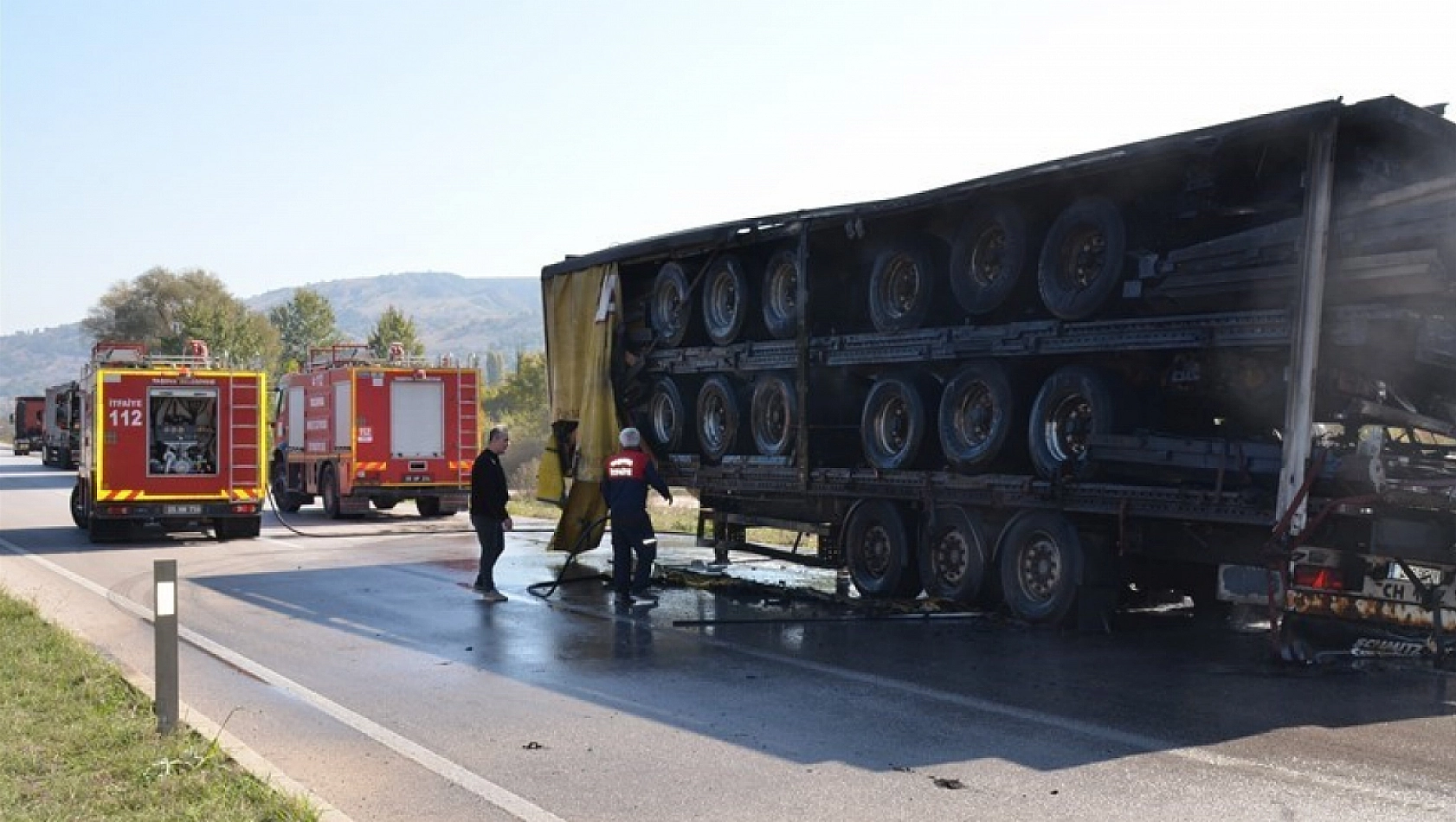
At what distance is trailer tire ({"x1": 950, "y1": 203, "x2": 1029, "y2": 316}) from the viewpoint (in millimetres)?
11883

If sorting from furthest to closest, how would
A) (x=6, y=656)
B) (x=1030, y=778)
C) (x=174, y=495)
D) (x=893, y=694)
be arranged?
(x=174, y=495) < (x=6, y=656) < (x=893, y=694) < (x=1030, y=778)

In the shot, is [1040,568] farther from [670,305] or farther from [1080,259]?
[670,305]

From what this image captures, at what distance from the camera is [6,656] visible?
31.7 ft

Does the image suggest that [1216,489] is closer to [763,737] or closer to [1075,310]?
[1075,310]

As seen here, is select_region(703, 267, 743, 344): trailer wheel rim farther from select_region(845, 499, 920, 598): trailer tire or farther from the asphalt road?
the asphalt road

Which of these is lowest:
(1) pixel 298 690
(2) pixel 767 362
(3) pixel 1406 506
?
(1) pixel 298 690

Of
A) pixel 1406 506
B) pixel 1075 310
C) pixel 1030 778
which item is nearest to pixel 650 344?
pixel 1075 310

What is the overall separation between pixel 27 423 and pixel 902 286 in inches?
2658

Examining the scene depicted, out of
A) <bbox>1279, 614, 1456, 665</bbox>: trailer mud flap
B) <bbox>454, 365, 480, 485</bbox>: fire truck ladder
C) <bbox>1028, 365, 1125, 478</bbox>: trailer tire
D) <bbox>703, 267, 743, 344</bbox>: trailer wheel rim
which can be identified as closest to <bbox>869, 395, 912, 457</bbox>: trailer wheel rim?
<bbox>1028, 365, 1125, 478</bbox>: trailer tire

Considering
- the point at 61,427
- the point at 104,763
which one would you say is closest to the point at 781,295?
the point at 104,763

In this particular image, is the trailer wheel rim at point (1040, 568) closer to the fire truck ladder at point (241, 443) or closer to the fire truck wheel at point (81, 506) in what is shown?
the fire truck ladder at point (241, 443)

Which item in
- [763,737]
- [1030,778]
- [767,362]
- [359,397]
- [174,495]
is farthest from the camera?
[359,397]

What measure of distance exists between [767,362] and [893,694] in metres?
6.32

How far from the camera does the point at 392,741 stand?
760 cm
